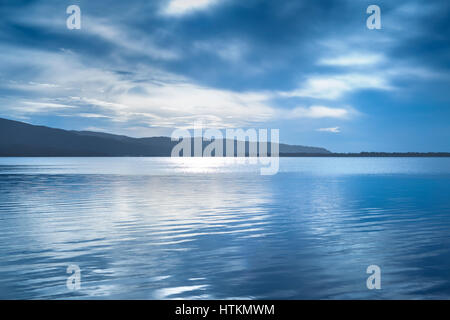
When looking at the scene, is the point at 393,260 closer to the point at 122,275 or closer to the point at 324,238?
the point at 324,238

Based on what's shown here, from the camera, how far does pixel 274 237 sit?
71.4 ft

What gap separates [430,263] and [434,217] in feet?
47.3

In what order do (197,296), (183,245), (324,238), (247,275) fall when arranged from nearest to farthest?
(197,296)
(247,275)
(183,245)
(324,238)

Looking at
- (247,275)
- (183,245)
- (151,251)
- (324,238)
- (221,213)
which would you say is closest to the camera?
(247,275)

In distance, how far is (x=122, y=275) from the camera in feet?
47.4

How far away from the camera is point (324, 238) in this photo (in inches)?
846

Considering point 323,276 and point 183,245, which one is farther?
point 183,245

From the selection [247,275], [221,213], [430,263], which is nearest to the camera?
[247,275]

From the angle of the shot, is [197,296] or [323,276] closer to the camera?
[197,296]

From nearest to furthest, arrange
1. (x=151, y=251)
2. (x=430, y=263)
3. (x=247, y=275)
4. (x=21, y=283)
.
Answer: (x=21, y=283) → (x=247, y=275) → (x=430, y=263) → (x=151, y=251)

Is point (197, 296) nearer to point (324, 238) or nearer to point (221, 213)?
point (324, 238)

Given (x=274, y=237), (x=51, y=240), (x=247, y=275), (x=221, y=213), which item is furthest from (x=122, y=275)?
(x=221, y=213)

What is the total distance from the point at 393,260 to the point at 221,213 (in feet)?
53.0

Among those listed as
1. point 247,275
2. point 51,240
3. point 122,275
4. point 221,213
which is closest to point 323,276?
point 247,275
